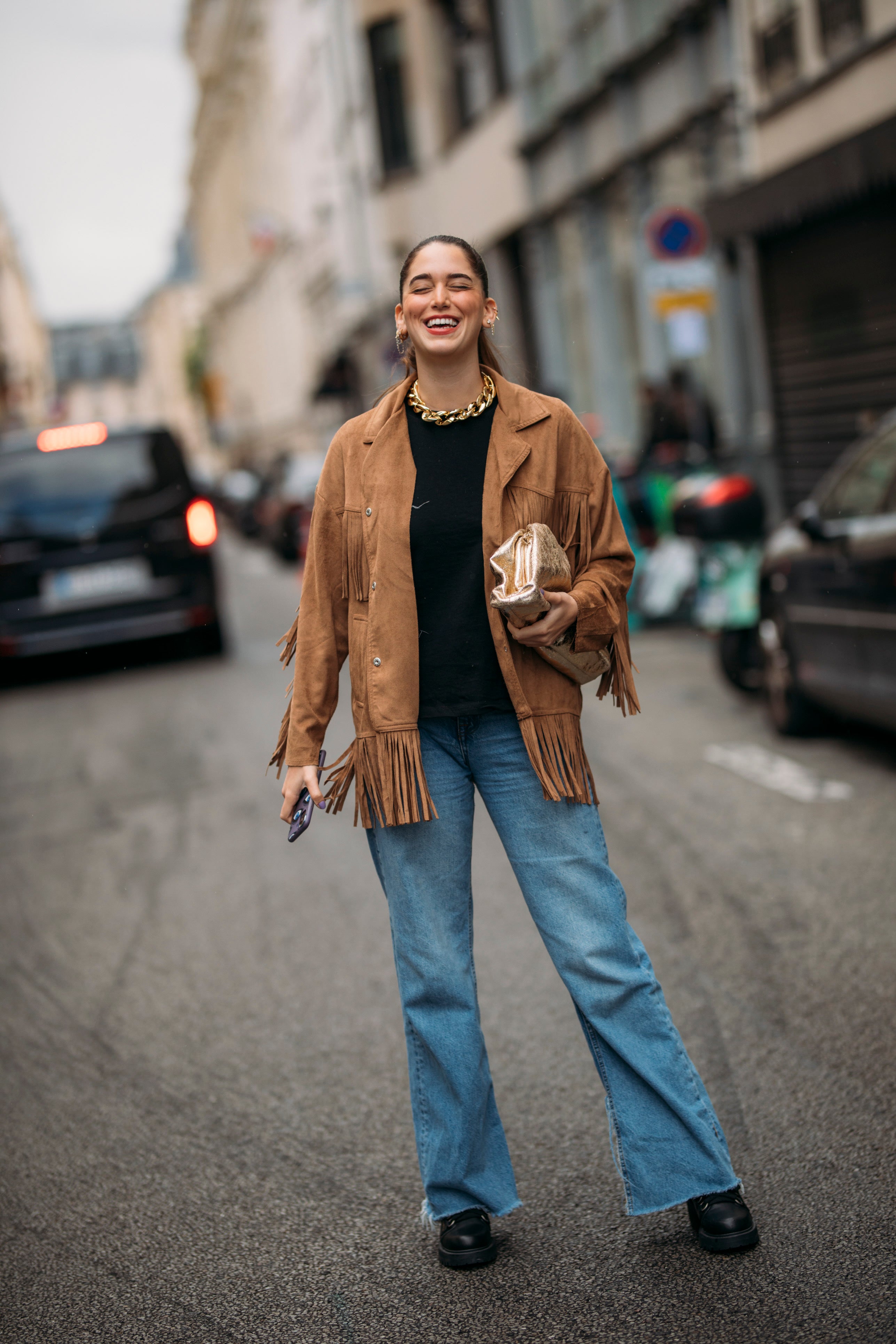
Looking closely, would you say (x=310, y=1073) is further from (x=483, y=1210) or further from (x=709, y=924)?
(x=709, y=924)

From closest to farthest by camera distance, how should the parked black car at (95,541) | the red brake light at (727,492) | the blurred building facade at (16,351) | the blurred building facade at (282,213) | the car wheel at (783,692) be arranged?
the car wheel at (783,692) → the red brake light at (727,492) → the parked black car at (95,541) → the blurred building facade at (282,213) → the blurred building facade at (16,351)

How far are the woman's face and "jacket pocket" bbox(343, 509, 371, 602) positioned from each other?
34 centimetres

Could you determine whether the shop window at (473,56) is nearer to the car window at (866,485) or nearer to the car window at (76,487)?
the car window at (76,487)

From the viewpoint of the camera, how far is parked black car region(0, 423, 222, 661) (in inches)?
500

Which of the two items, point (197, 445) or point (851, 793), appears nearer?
point (851, 793)

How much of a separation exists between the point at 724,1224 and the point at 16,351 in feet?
313

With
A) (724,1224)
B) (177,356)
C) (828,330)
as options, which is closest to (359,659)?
(724,1224)

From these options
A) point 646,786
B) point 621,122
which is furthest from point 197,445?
point 646,786

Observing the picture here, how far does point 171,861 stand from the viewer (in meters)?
7.21

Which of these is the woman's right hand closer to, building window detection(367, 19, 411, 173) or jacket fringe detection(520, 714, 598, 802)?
jacket fringe detection(520, 714, 598, 802)

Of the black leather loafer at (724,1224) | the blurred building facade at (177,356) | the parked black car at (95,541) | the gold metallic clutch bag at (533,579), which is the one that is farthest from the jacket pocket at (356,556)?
the blurred building facade at (177,356)

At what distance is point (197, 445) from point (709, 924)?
428 ft

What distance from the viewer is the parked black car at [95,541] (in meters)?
12.7

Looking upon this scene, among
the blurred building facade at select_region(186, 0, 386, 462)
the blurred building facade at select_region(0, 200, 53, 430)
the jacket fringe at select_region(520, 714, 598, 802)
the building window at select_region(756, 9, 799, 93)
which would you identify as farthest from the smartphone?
the blurred building facade at select_region(0, 200, 53, 430)
